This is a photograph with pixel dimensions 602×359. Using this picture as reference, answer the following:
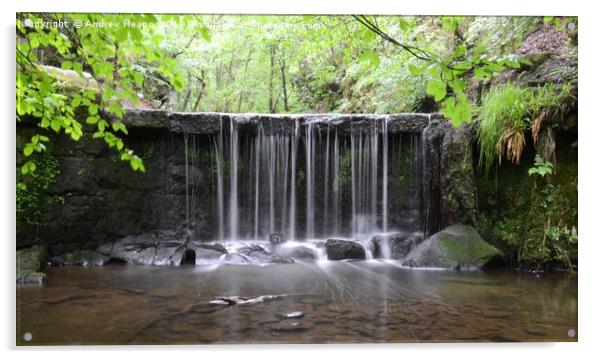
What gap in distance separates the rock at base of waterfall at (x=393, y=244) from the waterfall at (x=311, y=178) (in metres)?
0.07

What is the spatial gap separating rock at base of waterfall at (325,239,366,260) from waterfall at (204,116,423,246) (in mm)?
98

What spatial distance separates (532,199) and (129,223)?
3.83 meters

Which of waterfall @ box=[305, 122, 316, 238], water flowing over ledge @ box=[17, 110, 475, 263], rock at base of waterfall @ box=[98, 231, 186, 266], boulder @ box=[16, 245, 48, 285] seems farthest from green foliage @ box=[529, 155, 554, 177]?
boulder @ box=[16, 245, 48, 285]

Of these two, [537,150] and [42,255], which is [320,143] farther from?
[42,255]

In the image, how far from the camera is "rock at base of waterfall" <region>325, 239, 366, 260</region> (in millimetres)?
3791

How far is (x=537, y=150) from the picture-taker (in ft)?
11.5

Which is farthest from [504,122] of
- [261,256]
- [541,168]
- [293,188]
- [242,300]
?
[242,300]

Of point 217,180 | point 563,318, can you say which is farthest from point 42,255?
point 563,318

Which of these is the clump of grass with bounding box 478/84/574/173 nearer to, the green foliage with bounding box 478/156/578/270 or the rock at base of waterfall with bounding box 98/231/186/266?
the green foliage with bounding box 478/156/578/270

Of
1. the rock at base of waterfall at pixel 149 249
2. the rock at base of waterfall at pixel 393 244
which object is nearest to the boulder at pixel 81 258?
the rock at base of waterfall at pixel 149 249

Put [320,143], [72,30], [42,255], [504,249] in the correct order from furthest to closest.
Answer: [320,143] → [504,249] → [42,255] → [72,30]

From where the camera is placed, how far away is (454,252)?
3635mm

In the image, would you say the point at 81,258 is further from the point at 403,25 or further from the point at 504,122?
the point at 504,122

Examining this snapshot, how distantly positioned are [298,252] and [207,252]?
86 cm
